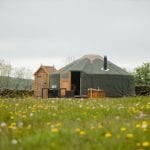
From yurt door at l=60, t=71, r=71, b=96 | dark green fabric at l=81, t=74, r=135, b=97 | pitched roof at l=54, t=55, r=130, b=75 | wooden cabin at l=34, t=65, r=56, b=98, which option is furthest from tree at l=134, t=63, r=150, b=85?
yurt door at l=60, t=71, r=71, b=96

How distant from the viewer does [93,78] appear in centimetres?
2920

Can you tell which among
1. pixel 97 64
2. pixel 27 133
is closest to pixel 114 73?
pixel 97 64

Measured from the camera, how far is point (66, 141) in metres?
3.89

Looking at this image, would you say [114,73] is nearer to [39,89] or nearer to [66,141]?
[39,89]

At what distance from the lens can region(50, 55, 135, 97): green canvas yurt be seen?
29188 mm

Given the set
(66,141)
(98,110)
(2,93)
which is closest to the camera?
(66,141)

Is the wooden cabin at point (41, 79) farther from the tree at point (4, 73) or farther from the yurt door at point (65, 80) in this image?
the tree at point (4, 73)

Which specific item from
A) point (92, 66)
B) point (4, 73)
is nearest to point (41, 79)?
point (92, 66)

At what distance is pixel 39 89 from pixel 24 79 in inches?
1729

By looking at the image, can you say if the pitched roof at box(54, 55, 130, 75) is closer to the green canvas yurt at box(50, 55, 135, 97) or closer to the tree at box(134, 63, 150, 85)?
the green canvas yurt at box(50, 55, 135, 97)

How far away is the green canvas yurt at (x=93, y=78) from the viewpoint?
Answer: 2919cm

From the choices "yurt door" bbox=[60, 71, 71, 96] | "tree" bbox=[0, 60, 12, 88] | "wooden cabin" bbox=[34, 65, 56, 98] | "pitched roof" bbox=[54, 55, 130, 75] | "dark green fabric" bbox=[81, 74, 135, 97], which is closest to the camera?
"dark green fabric" bbox=[81, 74, 135, 97]

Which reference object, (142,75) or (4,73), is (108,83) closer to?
(142,75)

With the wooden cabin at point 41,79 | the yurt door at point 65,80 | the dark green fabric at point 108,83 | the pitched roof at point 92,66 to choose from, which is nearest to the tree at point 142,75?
the wooden cabin at point 41,79
